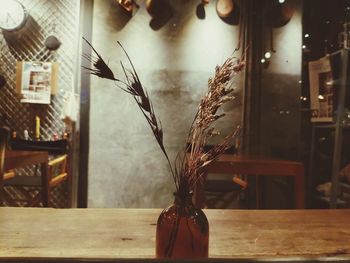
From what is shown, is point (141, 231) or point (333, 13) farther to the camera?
point (333, 13)

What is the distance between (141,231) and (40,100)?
10.7 feet

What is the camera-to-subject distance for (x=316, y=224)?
1289 mm

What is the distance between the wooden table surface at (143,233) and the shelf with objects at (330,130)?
184cm

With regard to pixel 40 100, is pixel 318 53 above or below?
above

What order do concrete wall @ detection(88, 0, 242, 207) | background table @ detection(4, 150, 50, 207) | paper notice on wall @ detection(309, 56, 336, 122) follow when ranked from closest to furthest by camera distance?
background table @ detection(4, 150, 50, 207) < paper notice on wall @ detection(309, 56, 336, 122) < concrete wall @ detection(88, 0, 242, 207)

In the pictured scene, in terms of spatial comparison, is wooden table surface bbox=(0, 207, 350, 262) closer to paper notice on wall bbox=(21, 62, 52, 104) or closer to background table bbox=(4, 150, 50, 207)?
background table bbox=(4, 150, 50, 207)

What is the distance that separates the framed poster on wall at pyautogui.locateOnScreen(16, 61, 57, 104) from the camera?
13.2 ft

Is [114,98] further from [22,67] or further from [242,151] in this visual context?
[242,151]

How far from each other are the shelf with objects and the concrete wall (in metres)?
0.80

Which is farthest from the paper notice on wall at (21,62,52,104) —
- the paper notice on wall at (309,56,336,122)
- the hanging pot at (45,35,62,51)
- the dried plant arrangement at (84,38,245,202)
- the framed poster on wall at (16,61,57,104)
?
the dried plant arrangement at (84,38,245,202)

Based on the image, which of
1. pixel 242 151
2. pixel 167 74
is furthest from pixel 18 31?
pixel 242 151

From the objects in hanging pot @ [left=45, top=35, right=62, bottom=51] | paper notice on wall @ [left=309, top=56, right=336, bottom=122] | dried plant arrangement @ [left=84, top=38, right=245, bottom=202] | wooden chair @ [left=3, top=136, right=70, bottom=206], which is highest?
hanging pot @ [left=45, top=35, right=62, bottom=51]

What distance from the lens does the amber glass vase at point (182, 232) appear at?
0.81 metres

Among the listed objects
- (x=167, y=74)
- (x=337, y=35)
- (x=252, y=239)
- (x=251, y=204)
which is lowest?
(x=251, y=204)
